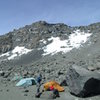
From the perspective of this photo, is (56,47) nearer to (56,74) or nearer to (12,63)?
(12,63)

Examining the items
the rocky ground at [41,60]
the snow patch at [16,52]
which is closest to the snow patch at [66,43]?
the rocky ground at [41,60]

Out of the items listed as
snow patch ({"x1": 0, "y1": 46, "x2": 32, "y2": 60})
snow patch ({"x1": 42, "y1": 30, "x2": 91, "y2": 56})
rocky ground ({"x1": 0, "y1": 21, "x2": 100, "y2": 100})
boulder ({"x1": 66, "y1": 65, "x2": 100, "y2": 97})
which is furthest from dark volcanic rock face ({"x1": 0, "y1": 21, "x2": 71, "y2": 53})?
boulder ({"x1": 66, "y1": 65, "x2": 100, "y2": 97})

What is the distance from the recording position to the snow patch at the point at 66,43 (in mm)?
61594

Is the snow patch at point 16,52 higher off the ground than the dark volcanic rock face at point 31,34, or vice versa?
the dark volcanic rock face at point 31,34

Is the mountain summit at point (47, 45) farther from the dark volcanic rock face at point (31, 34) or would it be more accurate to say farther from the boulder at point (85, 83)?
the boulder at point (85, 83)

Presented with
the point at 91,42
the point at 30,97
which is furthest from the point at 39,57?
the point at 30,97

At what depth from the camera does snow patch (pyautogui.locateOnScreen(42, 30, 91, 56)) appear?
61.6m

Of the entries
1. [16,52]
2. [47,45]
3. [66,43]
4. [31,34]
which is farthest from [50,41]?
[31,34]

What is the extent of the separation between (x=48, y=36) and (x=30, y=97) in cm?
5034

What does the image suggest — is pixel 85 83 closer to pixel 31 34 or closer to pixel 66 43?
pixel 66 43

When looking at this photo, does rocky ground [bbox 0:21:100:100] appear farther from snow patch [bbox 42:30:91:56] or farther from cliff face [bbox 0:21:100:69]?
snow patch [bbox 42:30:91:56]

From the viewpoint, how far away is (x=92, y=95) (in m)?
22.3

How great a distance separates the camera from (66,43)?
6519 centimetres

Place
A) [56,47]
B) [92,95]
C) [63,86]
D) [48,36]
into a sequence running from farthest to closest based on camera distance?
[48,36] < [56,47] < [63,86] < [92,95]
